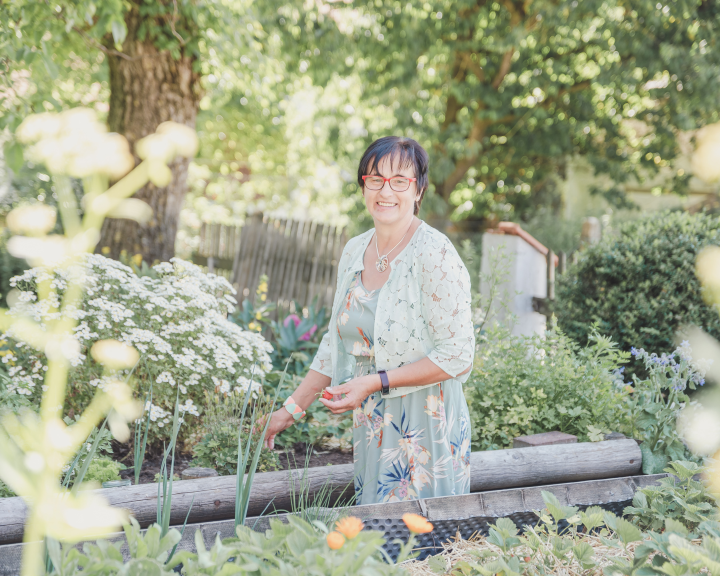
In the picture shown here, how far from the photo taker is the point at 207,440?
2.67 meters

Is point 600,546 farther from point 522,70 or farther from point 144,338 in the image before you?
point 522,70

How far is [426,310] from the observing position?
1934 mm

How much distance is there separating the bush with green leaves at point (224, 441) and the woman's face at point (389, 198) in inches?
36.3

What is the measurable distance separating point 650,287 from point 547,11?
597 centimetres

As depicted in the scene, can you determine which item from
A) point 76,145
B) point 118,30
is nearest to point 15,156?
point 118,30

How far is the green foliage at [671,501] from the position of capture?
6.13ft

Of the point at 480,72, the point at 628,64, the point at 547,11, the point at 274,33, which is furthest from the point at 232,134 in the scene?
the point at 628,64

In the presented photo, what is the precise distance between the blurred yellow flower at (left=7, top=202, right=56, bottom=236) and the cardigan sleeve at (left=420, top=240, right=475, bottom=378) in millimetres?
4557

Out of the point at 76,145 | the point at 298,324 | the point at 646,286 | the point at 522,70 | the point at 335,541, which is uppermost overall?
the point at 522,70

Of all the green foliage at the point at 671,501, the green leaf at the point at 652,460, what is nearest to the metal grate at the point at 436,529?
the green foliage at the point at 671,501

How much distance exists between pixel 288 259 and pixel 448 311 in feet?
18.2

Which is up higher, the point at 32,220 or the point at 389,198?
the point at 32,220

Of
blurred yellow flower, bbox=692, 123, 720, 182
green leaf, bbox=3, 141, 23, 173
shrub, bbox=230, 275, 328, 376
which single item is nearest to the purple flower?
shrub, bbox=230, 275, 328, 376

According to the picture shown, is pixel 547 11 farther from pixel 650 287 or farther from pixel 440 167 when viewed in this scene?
pixel 650 287
